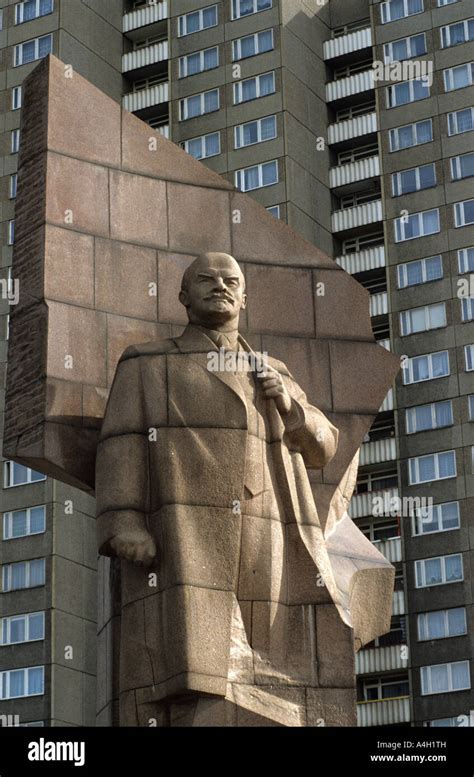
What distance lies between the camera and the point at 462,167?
5709cm

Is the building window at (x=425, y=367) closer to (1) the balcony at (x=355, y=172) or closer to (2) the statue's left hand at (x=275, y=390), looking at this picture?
(1) the balcony at (x=355, y=172)

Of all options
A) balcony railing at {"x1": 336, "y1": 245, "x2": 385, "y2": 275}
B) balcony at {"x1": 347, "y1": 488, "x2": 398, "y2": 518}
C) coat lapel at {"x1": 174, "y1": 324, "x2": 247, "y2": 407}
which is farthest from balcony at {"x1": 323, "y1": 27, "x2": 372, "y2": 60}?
coat lapel at {"x1": 174, "y1": 324, "x2": 247, "y2": 407}

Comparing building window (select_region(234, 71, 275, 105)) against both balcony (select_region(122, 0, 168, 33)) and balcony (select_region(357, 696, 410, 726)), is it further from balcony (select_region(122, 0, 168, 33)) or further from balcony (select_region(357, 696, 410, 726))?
balcony (select_region(357, 696, 410, 726))

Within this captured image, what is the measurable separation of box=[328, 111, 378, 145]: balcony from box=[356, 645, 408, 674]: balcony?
58.5ft

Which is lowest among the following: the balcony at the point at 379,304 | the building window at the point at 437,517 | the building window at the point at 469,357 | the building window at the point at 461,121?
Answer: the building window at the point at 437,517

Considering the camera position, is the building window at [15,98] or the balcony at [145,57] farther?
the balcony at [145,57]

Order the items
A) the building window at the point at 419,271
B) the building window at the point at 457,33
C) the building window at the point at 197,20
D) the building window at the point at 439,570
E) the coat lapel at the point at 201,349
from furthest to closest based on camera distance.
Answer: the building window at the point at 197,20 < the building window at the point at 457,33 < the building window at the point at 419,271 < the building window at the point at 439,570 < the coat lapel at the point at 201,349

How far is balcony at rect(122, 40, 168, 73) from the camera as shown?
62.2m

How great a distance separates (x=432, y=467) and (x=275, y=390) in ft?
118

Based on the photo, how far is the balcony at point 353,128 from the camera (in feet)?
196

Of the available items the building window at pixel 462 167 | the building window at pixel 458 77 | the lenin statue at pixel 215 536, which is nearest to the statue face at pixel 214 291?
the lenin statue at pixel 215 536

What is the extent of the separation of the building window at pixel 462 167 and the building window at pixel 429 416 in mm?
7799

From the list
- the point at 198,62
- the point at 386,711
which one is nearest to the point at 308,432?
the point at 386,711

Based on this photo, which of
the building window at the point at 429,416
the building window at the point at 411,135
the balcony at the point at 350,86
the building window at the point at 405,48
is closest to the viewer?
the building window at the point at 429,416
